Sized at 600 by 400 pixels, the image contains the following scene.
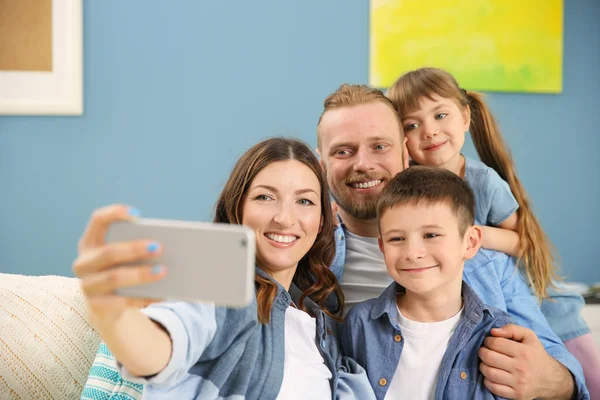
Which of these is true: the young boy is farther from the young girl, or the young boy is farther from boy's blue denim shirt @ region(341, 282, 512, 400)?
the young girl

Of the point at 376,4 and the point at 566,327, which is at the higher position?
the point at 376,4

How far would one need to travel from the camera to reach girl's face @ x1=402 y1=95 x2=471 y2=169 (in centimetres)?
204

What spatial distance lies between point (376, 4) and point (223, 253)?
2.56m

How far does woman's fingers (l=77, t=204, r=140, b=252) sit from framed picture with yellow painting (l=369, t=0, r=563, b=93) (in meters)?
2.45

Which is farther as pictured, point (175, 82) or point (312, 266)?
point (175, 82)

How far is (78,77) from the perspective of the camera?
9.59ft

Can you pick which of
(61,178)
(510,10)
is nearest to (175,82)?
(61,178)

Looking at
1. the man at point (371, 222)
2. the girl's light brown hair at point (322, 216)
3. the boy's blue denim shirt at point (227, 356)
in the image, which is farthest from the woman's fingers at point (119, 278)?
the man at point (371, 222)

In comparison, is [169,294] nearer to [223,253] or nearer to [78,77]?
[223,253]

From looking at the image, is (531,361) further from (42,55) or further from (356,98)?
(42,55)

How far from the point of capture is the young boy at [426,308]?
1486 millimetres

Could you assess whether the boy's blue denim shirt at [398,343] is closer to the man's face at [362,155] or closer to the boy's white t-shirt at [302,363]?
the boy's white t-shirt at [302,363]

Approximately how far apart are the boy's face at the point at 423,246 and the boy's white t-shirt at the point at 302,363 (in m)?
0.24

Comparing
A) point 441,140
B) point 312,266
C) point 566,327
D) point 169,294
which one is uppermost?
point 441,140
